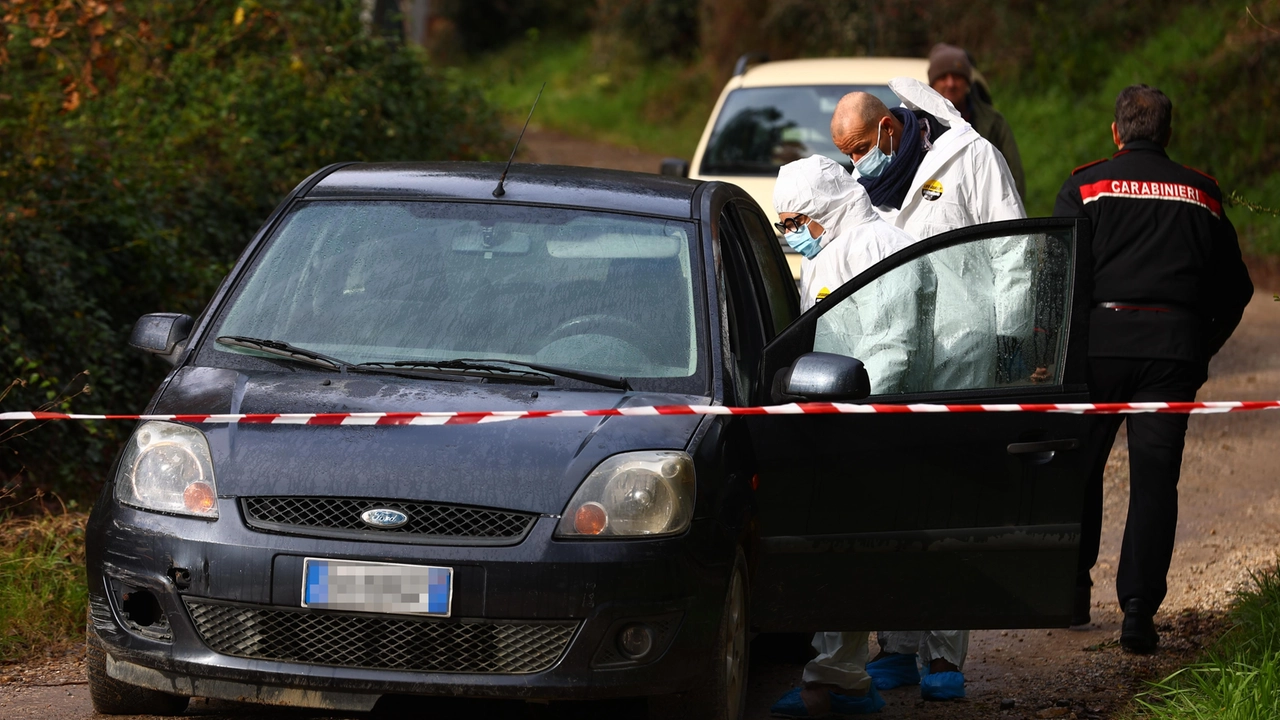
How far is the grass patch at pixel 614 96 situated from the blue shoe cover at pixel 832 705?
2177cm

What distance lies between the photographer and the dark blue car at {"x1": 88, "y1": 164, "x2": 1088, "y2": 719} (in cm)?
390

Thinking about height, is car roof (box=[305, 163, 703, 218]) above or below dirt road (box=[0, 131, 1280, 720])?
above

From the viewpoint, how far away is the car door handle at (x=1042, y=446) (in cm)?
466

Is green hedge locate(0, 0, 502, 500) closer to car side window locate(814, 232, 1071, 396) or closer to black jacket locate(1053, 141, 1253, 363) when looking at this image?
car side window locate(814, 232, 1071, 396)

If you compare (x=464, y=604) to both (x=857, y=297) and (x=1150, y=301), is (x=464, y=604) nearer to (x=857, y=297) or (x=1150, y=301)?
(x=857, y=297)

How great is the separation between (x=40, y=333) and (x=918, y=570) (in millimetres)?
5321

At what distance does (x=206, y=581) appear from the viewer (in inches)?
156

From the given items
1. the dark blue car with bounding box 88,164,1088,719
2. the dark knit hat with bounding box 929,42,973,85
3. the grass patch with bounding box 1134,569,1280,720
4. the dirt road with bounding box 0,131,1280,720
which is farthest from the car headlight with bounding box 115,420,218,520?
the dark knit hat with bounding box 929,42,973,85

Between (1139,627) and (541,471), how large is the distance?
2.78m

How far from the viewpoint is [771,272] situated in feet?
18.9

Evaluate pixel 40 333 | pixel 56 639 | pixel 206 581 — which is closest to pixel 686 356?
pixel 206 581

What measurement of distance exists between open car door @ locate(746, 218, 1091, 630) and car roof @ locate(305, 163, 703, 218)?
73 cm

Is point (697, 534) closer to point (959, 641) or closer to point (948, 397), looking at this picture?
point (948, 397)

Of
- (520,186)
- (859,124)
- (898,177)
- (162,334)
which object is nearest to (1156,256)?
(898,177)
